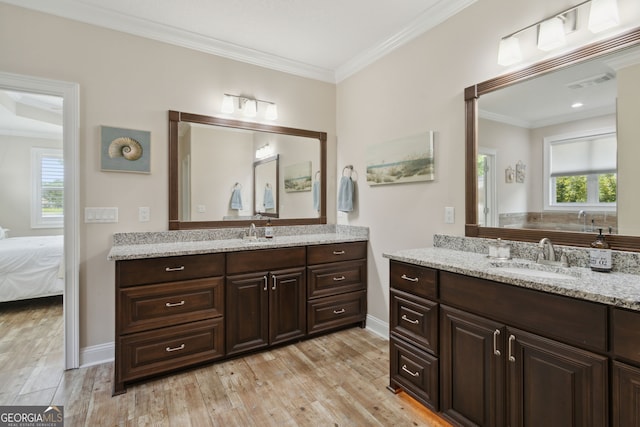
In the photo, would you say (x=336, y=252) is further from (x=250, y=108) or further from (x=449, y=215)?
(x=250, y=108)


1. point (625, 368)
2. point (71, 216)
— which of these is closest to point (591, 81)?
point (625, 368)

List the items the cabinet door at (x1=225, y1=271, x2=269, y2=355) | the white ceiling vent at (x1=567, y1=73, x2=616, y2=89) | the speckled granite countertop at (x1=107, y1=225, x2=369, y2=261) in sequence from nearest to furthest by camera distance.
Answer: the white ceiling vent at (x1=567, y1=73, x2=616, y2=89) → the speckled granite countertop at (x1=107, y1=225, x2=369, y2=261) → the cabinet door at (x1=225, y1=271, x2=269, y2=355)

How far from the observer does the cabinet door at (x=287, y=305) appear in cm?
256

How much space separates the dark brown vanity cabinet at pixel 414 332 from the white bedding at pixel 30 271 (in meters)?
3.53

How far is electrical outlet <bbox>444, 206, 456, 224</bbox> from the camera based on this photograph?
2.29m

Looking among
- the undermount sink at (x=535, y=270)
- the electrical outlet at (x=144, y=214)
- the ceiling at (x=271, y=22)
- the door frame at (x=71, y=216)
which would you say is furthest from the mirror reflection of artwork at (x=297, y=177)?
the undermount sink at (x=535, y=270)

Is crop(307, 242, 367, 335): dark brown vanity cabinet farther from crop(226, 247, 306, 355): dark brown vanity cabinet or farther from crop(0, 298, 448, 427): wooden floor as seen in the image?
crop(0, 298, 448, 427): wooden floor

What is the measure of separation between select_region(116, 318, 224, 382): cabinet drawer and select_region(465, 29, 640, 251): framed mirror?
1.99m

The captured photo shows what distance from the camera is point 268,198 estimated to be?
3.14m

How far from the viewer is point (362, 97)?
10.4ft

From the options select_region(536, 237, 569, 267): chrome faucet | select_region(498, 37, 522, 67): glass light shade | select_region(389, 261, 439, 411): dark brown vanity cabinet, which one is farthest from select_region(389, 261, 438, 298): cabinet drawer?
select_region(498, 37, 522, 67): glass light shade

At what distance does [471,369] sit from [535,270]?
61 centimetres

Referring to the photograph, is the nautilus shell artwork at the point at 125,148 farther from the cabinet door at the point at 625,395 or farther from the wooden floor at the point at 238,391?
the cabinet door at the point at 625,395
